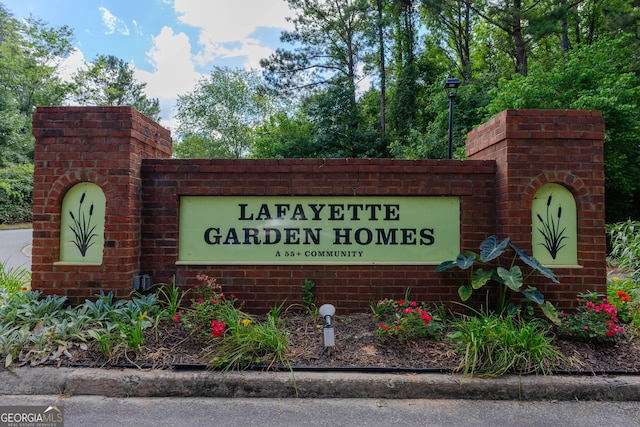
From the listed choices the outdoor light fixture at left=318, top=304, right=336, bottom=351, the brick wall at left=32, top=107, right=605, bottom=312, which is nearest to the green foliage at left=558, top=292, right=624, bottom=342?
the brick wall at left=32, top=107, right=605, bottom=312

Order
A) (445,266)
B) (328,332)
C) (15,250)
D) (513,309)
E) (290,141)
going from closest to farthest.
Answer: (328,332) → (513,309) → (445,266) → (15,250) → (290,141)

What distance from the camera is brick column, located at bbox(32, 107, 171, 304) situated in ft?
14.5

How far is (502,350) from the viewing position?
11.8 ft

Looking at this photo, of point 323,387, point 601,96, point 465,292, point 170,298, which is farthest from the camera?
point 601,96

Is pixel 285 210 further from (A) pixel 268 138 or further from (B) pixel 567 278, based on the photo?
(A) pixel 268 138

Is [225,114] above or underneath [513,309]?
above

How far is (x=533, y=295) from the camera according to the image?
4.04m

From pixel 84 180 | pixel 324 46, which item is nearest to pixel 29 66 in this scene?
pixel 324 46

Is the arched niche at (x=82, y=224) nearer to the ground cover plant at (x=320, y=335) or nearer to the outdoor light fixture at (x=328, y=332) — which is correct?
the ground cover plant at (x=320, y=335)

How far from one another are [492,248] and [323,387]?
2275 mm

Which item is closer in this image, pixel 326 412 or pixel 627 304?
pixel 326 412

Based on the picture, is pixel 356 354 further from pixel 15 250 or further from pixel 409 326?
pixel 15 250

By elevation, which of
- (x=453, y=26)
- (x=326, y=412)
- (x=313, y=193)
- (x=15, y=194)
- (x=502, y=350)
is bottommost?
(x=326, y=412)

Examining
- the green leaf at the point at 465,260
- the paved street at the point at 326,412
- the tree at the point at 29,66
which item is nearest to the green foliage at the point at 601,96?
the green leaf at the point at 465,260
